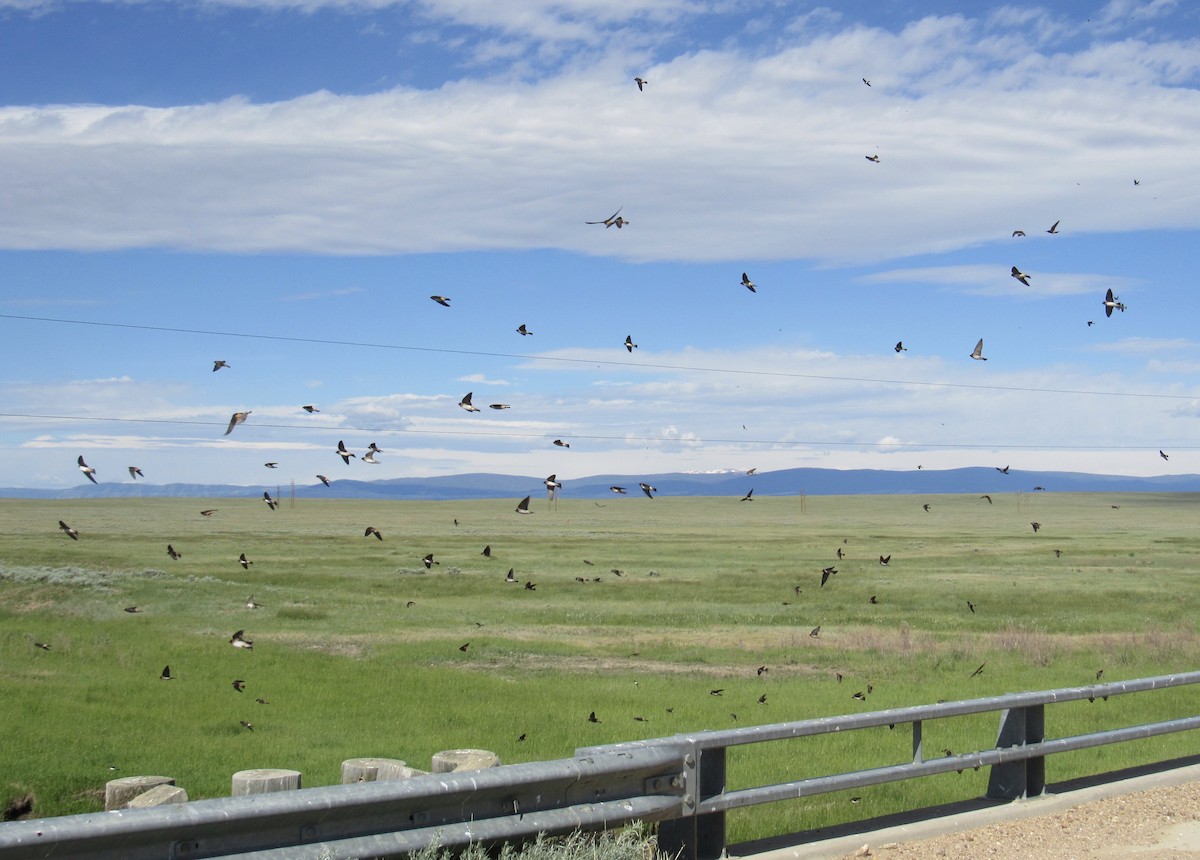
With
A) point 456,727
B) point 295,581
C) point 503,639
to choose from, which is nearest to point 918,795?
point 456,727

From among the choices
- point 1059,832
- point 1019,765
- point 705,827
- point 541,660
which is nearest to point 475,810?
point 705,827

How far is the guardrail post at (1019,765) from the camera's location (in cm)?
976

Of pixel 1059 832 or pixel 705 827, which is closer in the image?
pixel 705 827

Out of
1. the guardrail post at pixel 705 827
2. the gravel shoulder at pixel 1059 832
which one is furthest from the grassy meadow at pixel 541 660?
the guardrail post at pixel 705 827

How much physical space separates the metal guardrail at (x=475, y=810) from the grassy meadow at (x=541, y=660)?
2417 mm

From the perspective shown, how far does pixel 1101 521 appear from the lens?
130m

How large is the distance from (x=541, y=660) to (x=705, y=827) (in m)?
18.0

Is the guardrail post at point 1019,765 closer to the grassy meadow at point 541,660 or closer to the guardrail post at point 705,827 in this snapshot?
the grassy meadow at point 541,660

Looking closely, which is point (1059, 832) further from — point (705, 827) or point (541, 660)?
point (541, 660)

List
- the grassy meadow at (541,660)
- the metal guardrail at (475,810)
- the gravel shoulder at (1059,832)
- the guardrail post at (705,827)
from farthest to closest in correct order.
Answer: the grassy meadow at (541,660), the gravel shoulder at (1059,832), the guardrail post at (705,827), the metal guardrail at (475,810)

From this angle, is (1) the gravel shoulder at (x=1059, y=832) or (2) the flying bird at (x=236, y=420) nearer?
(1) the gravel shoulder at (x=1059, y=832)

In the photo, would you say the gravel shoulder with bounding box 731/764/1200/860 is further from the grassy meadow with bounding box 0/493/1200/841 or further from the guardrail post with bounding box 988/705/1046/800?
the grassy meadow with bounding box 0/493/1200/841

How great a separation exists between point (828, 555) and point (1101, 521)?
6958 centimetres

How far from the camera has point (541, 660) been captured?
1014 inches
